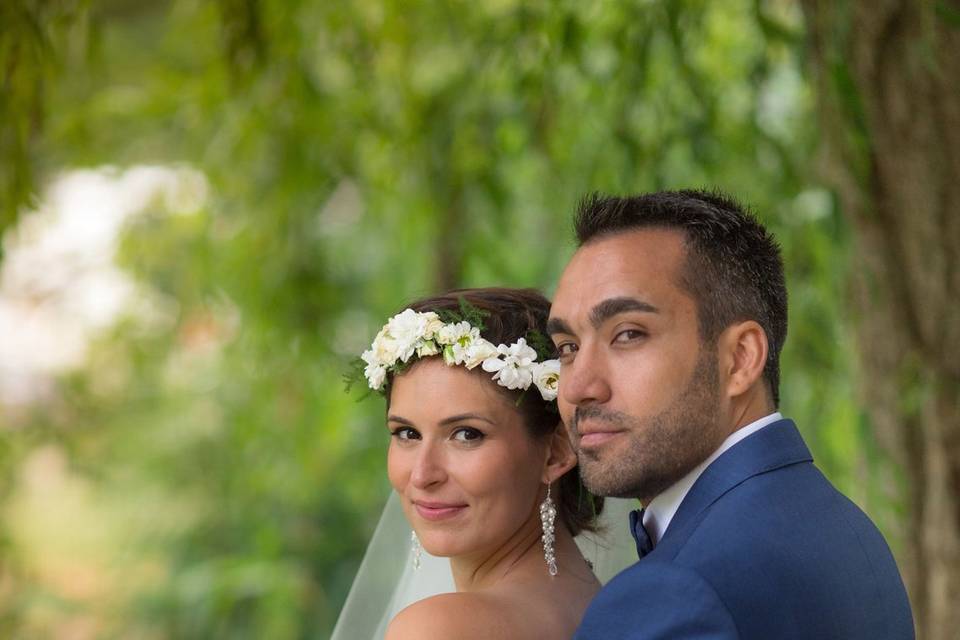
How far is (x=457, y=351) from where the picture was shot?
1.88 metres

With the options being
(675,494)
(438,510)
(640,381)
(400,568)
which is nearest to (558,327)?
(640,381)

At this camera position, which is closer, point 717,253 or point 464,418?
point 717,253

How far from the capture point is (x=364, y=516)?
7.09 metres

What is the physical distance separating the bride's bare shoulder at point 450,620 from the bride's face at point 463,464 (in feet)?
0.49

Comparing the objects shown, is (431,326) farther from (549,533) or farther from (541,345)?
(549,533)

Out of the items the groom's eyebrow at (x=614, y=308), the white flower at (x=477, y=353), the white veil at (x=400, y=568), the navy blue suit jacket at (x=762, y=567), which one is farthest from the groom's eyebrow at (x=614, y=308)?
the white veil at (x=400, y=568)

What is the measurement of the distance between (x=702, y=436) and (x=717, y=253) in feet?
0.81

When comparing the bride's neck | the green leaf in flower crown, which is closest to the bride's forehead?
the green leaf in flower crown

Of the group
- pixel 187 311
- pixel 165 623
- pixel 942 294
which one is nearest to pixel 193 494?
pixel 165 623

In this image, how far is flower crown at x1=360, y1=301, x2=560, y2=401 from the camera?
1865mm

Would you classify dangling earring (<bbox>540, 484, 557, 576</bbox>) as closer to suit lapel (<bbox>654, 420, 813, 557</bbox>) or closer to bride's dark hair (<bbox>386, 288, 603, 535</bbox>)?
bride's dark hair (<bbox>386, 288, 603, 535</bbox>)

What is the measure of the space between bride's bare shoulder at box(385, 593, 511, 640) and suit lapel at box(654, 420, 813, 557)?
0.99 ft

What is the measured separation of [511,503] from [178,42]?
2442mm

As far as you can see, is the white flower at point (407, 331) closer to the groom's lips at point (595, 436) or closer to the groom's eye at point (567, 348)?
the groom's eye at point (567, 348)
